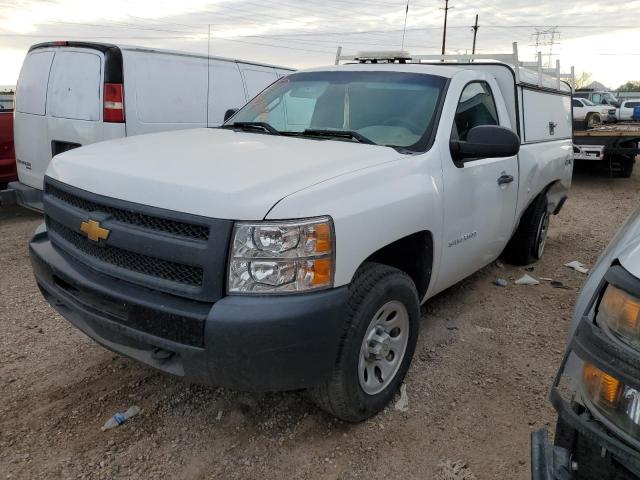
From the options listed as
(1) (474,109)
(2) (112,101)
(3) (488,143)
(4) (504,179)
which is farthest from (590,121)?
(2) (112,101)

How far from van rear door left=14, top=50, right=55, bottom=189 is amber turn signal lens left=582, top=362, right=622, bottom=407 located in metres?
5.69

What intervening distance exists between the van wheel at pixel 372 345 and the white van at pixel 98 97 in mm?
3745

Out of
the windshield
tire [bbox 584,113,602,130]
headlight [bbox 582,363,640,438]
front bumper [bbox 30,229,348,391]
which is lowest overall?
front bumper [bbox 30,229,348,391]

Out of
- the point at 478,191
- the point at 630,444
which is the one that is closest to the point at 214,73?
the point at 478,191

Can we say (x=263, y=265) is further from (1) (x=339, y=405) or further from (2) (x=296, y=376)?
(1) (x=339, y=405)

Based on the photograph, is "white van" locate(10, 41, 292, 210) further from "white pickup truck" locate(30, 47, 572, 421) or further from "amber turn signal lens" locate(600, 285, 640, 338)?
"amber turn signal lens" locate(600, 285, 640, 338)

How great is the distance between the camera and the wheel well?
3061 millimetres

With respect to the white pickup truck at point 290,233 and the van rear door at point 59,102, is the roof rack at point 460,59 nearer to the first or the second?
the white pickup truck at point 290,233

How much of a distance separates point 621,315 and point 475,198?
216 centimetres

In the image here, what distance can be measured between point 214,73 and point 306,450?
512 cm

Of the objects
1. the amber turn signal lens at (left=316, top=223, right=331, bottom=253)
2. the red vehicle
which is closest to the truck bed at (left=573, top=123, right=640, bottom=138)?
the red vehicle

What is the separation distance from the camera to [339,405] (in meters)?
2.62

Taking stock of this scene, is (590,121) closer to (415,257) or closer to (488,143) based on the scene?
(488,143)

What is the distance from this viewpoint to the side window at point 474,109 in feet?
11.8
